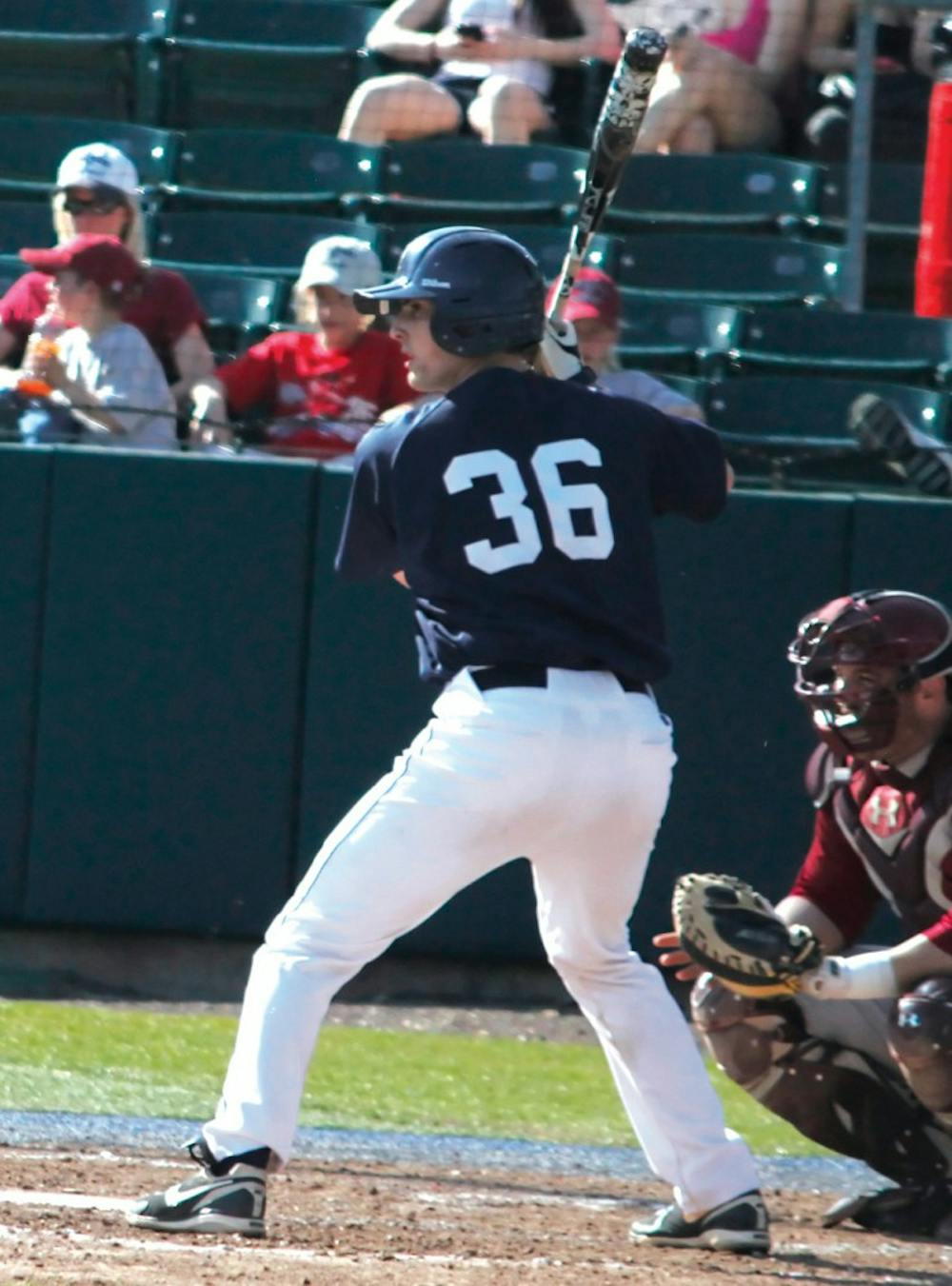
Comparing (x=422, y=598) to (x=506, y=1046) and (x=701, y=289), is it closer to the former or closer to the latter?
(x=506, y=1046)

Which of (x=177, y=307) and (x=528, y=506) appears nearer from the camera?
(x=528, y=506)

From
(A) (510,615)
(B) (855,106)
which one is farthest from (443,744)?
(B) (855,106)

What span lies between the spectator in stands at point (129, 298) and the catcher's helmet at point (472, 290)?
2969mm

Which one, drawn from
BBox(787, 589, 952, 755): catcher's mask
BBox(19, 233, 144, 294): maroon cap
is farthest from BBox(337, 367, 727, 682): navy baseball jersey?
BBox(19, 233, 144, 294): maroon cap

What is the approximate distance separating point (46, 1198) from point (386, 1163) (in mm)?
886

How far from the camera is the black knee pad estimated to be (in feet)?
12.7

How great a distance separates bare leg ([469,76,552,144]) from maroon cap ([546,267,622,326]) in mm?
2361

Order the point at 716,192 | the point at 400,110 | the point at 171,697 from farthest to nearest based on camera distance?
the point at 400,110, the point at 716,192, the point at 171,697

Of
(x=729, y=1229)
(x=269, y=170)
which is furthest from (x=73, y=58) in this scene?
(x=729, y=1229)

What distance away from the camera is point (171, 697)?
6.39 meters

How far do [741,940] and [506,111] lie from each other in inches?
216

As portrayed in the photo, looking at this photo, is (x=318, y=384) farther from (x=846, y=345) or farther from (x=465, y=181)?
(x=465, y=181)

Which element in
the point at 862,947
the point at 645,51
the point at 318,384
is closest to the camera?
the point at 862,947

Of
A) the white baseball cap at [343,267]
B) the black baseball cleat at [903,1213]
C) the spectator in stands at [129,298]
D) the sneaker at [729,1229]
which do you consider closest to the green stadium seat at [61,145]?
the spectator in stands at [129,298]
